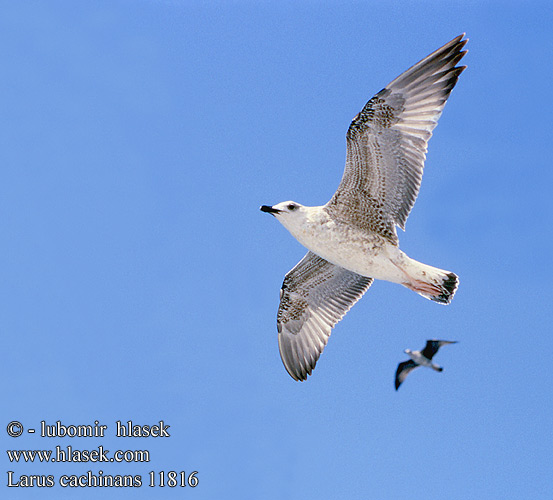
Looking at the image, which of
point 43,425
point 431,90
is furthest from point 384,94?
point 43,425

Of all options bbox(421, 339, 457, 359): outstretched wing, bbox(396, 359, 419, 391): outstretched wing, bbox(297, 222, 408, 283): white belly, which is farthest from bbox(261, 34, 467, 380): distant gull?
bbox(396, 359, 419, 391): outstretched wing

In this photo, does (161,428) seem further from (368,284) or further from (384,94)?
(384,94)

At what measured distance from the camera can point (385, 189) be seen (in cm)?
1113

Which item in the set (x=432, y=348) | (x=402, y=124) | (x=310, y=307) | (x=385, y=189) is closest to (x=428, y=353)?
(x=432, y=348)

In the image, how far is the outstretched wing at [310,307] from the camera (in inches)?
486

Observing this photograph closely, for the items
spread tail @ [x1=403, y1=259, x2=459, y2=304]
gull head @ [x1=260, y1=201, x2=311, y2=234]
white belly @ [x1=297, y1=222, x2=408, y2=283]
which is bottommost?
spread tail @ [x1=403, y1=259, x2=459, y2=304]

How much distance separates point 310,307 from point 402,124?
2618 millimetres

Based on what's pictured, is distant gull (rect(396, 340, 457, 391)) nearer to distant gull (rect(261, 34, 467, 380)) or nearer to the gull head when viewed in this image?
distant gull (rect(261, 34, 467, 380))

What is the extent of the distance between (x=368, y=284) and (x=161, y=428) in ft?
9.18

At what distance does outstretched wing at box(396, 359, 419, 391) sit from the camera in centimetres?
1108

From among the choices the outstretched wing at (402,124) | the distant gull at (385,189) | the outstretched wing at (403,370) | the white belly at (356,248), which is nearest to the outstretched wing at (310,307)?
the distant gull at (385,189)

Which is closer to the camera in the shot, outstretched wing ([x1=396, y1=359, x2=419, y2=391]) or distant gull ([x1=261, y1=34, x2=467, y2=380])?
distant gull ([x1=261, y1=34, x2=467, y2=380])

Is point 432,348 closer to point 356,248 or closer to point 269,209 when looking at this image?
point 356,248

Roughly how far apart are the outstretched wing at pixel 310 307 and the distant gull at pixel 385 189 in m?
0.72
